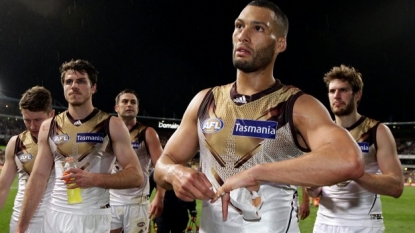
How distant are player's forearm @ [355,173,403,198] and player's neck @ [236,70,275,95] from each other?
61.0 inches

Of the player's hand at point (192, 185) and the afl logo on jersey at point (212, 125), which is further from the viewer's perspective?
the afl logo on jersey at point (212, 125)

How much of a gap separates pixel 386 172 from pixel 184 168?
304 centimetres

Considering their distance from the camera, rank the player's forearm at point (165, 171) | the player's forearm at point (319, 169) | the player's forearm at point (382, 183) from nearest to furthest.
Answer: the player's forearm at point (319, 169) → the player's forearm at point (165, 171) → the player's forearm at point (382, 183)

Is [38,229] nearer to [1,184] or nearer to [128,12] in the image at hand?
[1,184]

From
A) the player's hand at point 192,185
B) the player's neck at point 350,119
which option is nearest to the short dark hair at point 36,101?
the player's neck at point 350,119

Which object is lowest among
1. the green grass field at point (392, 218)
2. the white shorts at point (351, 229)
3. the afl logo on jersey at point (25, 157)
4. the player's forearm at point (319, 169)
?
the green grass field at point (392, 218)

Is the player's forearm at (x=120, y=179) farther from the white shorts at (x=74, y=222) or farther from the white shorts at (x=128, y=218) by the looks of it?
the white shorts at (x=128, y=218)

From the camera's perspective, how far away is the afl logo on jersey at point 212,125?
2676mm

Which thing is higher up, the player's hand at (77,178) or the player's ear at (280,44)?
the player's ear at (280,44)

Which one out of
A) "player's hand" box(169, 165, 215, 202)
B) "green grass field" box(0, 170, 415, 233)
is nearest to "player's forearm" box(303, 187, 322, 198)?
"player's hand" box(169, 165, 215, 202)

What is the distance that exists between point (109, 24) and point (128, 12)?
282cm

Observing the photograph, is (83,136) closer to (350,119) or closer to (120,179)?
(120,179)

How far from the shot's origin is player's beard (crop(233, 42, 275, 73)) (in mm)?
2633

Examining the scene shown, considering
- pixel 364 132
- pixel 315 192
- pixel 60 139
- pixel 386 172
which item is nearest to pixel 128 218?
pixel 60 139
